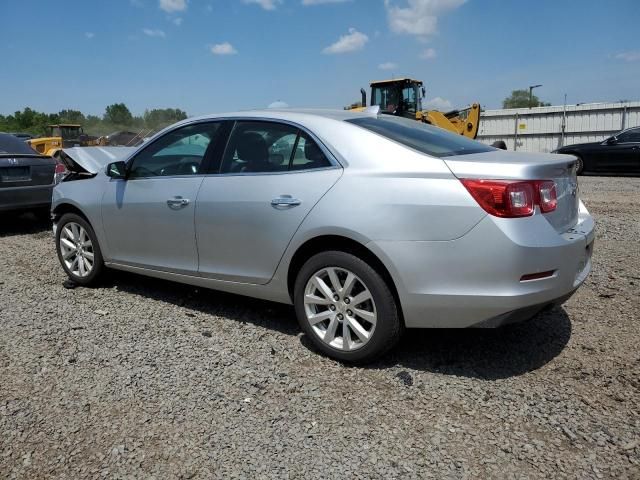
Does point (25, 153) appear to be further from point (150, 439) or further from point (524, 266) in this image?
point (524, 266)

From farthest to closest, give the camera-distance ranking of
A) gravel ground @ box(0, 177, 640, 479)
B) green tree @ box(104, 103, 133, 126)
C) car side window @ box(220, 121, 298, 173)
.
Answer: green tree @ box(104, 103, 133, 126)
car side window @ box(220, 121, 298, 173)
gravel ground @ box(0, 177, 640, 479)

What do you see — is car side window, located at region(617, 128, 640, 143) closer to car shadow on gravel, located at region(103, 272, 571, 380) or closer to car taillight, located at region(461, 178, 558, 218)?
car shadow on gravel, located at region(103, 272, 571, 380)

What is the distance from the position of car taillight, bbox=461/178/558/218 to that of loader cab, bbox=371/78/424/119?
15.9 metres

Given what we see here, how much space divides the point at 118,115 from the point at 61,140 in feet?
226

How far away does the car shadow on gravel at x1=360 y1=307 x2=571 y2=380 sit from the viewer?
3359mm

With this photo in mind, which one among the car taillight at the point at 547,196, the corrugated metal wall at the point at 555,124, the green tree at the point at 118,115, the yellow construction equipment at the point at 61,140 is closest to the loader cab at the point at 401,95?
the corrugated metal wall at the point at 555,124

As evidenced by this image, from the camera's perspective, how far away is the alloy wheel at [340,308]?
3.29 metres

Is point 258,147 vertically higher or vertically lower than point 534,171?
higher

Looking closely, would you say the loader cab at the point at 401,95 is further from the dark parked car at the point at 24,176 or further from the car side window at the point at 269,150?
the car side window at the point at 269,150

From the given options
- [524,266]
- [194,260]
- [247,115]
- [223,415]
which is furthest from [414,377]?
[247,115]

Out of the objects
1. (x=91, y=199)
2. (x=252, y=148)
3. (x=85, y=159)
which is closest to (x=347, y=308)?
(x=252, y=148)

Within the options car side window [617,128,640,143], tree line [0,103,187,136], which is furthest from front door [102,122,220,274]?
tree line [0,103,187,136]

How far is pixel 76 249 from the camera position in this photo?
17.0ft

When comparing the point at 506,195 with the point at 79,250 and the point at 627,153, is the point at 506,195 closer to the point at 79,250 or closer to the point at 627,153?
the point at 79,250
